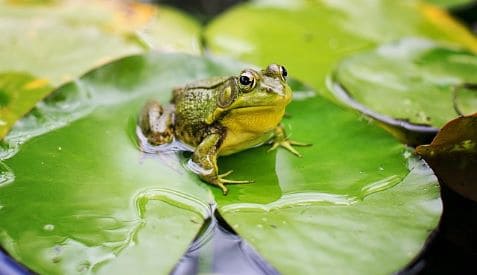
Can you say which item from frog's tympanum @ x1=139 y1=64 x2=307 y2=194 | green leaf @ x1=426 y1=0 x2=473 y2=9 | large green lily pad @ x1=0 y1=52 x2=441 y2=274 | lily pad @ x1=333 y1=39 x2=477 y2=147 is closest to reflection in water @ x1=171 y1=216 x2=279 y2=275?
large green lily pad @ x1=0 y1=52 x2=441 y2=274

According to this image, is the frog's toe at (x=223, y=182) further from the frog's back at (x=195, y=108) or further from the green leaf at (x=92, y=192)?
the frog's back at (x=195, y=108)

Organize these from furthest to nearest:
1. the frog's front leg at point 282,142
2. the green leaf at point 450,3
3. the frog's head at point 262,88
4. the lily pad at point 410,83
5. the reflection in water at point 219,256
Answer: the green leaf at point 450,3, the lily pad at point 410,83, the frog's front leg at point 282,142, the frog's head at point 262,88, the reflection in water at point 219,256

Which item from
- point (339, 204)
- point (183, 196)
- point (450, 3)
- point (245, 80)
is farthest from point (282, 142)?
point (450, 3)

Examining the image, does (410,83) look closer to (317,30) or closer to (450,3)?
(317,30)

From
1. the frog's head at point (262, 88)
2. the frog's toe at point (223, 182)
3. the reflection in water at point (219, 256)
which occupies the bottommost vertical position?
the reflection in water at point (219, 256)

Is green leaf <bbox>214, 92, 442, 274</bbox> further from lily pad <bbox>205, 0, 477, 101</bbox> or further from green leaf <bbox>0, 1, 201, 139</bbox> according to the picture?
green leaf <bbox>0, 1, 201, 139</bbox>

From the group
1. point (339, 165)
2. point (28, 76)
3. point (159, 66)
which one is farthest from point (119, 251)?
point (28, 76)

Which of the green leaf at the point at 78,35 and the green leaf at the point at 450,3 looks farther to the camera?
the green leaf at the point at 450,3

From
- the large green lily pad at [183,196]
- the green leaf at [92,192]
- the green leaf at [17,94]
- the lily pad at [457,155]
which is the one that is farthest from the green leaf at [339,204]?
the green leaf at [17,94]
